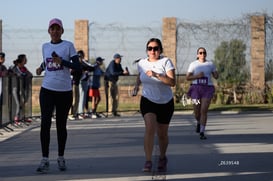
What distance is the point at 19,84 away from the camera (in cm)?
1930

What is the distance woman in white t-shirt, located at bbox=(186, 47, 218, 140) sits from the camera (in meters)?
15.0

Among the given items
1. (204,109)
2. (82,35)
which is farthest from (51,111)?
(82,35)

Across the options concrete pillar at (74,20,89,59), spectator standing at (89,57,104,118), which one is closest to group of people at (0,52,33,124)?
spectator standing at (89,57,104,118)

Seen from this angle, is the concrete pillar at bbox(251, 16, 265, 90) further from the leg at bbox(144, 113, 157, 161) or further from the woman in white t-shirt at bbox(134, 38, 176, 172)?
the leg at bbox(144, 113, 157, 161)

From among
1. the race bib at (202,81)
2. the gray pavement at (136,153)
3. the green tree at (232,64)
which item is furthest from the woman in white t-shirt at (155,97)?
the green tree at (232,64)

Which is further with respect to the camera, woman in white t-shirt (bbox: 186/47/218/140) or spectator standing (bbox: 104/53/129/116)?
spectator standing (bbox: 104/53/129/116)

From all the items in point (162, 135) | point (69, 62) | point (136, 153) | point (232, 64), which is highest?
point (232, 64)

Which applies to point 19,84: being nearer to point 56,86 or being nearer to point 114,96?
point 114,96

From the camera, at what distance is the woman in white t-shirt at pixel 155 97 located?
10164mm

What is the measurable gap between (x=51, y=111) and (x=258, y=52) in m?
18.8

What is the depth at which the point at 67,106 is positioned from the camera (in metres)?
10.4

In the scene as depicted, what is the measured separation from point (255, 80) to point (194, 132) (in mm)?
12128

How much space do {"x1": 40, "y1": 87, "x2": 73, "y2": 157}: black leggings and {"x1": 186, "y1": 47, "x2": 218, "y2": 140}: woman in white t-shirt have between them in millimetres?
4970

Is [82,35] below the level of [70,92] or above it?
above
